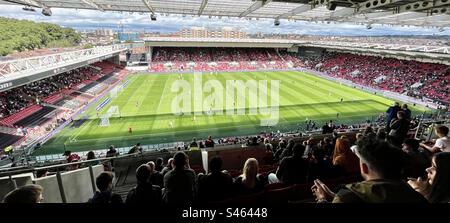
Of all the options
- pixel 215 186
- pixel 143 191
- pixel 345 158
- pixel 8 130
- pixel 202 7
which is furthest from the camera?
pixel 202 7

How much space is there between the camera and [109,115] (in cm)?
2441

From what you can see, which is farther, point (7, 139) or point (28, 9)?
point (7, 139)

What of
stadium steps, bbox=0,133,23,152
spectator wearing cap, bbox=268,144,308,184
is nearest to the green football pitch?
stadium steps, bbox=0,133,23,152

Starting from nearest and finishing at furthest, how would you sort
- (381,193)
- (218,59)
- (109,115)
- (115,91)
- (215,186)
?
(381,193) → (215,186) → (109,115) → (115,91) → (218,59)

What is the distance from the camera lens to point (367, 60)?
46.5 metres

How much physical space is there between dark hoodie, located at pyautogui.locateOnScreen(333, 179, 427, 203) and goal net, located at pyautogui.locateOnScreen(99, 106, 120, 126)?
2303cm

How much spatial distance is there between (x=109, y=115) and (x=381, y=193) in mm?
25553

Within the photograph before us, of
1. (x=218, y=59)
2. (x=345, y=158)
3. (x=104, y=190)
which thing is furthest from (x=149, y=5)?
(x=218, y=59)

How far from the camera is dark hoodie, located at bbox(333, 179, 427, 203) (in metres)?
1.56

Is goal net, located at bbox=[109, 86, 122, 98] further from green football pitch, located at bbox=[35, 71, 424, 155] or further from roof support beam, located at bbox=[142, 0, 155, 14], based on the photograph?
roof support beam, located at bbox=[142, 0, 155, 14]

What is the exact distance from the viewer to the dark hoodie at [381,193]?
1.56 metres

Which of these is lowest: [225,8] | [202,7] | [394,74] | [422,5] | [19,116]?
[19,116]

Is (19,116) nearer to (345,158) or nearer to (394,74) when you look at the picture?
(345,158)

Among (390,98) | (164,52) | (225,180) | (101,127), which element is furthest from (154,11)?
(164,52)
